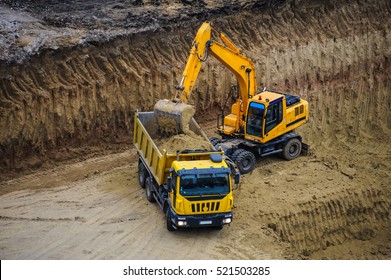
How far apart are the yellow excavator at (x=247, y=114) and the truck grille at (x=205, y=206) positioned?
13.7ft

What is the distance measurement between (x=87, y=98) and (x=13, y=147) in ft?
10.4

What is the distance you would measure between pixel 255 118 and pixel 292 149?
2.10 metres

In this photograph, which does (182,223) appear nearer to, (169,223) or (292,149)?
(169,223)

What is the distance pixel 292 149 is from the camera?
25.3 meters

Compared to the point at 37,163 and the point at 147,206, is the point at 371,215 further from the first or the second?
the point at 37,163

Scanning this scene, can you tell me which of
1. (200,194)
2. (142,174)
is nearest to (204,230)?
(200,194)

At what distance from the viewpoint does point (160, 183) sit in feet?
67.6

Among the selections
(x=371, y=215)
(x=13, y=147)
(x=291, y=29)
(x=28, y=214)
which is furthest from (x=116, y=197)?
(x=291, y=29)

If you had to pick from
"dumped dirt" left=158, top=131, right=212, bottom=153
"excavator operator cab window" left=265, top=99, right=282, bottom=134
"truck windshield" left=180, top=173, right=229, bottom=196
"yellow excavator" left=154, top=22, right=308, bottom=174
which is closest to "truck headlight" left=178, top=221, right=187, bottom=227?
"truck windshield" left=180, top=173, right=229, bottom=196

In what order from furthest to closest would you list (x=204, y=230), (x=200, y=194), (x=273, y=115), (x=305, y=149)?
(x=305, y=149), (x=273, y=115), (x=204, y=230), (x=200, y=194)

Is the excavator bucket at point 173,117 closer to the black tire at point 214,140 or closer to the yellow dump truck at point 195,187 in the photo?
the yellow dump truck at point 195,187

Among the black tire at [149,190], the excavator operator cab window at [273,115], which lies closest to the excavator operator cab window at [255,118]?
the excavator operator cab window at [273,115]

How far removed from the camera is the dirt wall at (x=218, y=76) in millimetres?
24391

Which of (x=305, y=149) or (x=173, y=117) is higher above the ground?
(x=173, y=117)
